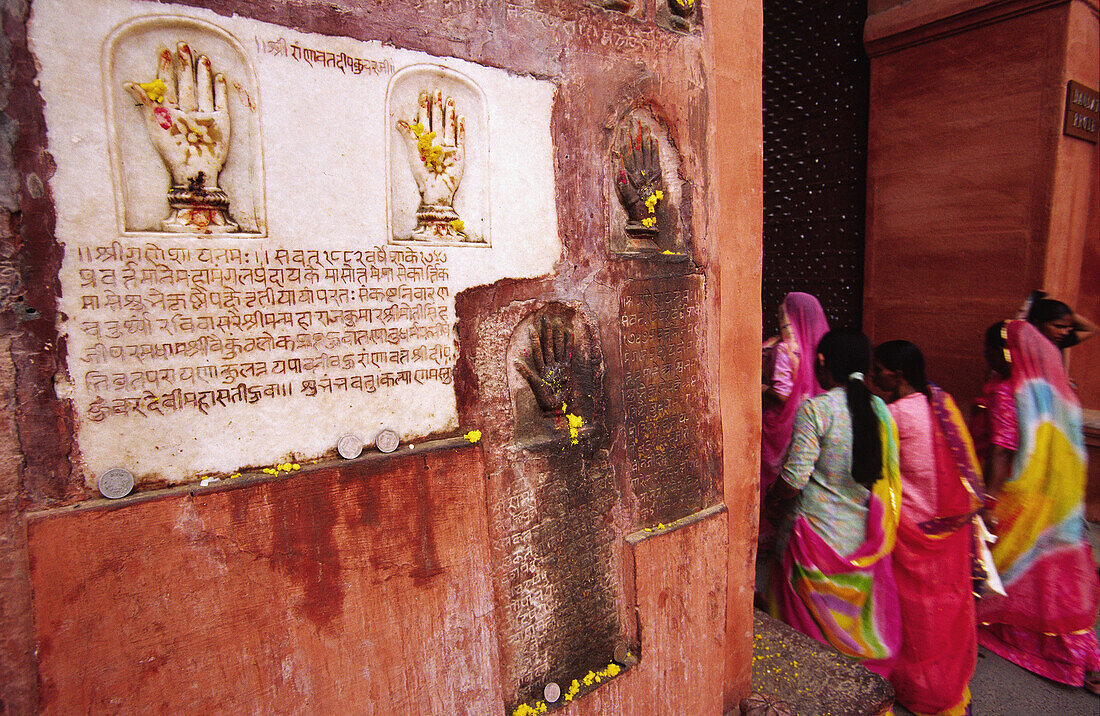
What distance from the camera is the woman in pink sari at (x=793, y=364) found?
3.33 m

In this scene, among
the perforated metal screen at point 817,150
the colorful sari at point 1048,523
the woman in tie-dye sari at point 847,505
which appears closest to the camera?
the woman in tie-dye sari at point 847,505

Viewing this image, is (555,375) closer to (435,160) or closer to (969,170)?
(435,160)

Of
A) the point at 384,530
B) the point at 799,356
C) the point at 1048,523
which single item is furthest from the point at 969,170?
the point at 384,530

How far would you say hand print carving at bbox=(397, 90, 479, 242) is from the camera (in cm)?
144

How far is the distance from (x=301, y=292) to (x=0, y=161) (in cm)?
56

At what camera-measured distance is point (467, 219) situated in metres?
1.53

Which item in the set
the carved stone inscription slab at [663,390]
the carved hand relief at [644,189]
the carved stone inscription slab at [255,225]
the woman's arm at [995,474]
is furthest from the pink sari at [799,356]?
the carved stone inscription slab at [255,225]

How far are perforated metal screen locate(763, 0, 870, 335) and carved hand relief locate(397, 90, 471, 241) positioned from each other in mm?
4534

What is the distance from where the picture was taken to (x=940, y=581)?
8.20 feet

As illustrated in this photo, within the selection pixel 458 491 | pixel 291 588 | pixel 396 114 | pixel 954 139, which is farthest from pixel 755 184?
pixel 954 139

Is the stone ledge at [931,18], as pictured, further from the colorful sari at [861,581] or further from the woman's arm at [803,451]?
the woman's arm at [803,451]

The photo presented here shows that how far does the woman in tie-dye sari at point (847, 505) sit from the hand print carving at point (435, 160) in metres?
1.90

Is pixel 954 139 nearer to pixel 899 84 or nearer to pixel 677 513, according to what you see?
pixel 899 84

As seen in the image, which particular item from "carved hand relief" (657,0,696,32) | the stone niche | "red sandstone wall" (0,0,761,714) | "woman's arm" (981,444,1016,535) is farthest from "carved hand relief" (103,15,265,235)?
"woman's arm" (981,444,1016,535)
